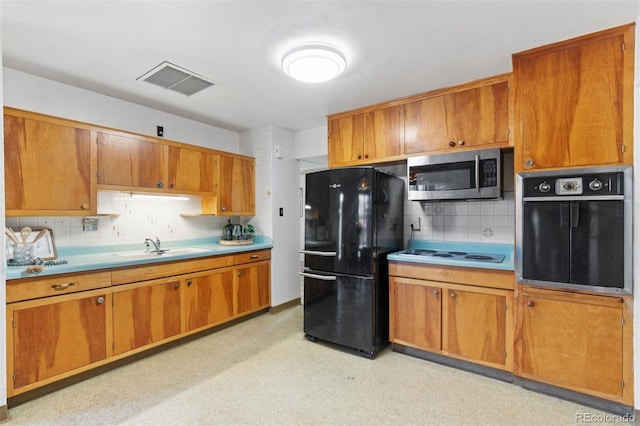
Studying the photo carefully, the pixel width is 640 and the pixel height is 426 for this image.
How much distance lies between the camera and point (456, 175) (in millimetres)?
2631

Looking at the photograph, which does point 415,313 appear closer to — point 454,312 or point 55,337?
point 454,312

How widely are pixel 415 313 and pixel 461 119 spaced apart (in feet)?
5.56

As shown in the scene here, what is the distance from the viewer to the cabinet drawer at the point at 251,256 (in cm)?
350

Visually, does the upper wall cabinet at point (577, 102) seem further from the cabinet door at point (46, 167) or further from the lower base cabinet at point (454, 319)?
the cabinet door at point (46, 167)

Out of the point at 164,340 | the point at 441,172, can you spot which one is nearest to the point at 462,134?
the point at 441,172

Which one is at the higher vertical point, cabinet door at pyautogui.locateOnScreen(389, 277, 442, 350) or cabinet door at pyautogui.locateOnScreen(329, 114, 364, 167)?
cabinet door at pyautogui.locateOnScreen(329, 114, 364, 167)

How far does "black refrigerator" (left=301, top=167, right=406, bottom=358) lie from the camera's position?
8.98 ft

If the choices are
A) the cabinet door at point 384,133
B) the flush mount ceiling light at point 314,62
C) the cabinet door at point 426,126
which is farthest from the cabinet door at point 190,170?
the cabinet door at point 426,126

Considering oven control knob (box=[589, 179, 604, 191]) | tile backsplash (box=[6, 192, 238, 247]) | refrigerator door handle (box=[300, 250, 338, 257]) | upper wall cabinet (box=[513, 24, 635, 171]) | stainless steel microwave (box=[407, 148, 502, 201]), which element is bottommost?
refrigerator door handle (box=[300, 250, 338, 257])

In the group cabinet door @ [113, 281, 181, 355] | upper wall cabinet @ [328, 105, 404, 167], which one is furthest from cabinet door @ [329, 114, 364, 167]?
cabinet door @ [113, 281, 181, 355]

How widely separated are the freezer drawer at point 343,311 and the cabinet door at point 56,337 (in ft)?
5.65

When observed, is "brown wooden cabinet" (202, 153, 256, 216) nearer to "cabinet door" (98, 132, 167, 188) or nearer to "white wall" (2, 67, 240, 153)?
"white wall" (2, 67, 240, 153)

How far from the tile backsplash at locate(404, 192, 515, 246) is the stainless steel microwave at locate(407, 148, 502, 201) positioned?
46cm

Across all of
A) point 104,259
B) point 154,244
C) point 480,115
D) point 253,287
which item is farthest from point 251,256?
point 480,115
